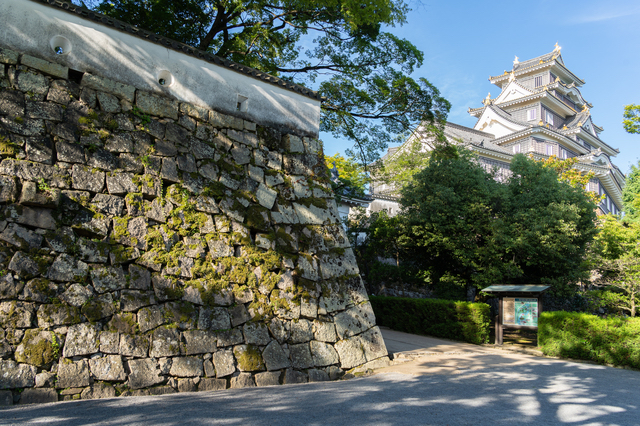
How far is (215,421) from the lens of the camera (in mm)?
4035

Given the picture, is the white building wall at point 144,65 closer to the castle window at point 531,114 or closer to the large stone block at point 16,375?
the large stone block at point 16,375

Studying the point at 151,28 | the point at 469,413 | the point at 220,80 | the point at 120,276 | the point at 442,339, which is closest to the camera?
the point at 469,413

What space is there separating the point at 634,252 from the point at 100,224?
15.7 metres

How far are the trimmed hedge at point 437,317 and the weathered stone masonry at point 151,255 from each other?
495 centimetres

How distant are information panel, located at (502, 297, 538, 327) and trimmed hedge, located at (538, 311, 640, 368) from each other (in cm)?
24

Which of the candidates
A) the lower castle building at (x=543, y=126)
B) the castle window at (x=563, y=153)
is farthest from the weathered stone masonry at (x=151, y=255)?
the castle window at (x=563, y=153)

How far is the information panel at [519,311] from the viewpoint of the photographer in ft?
32.2

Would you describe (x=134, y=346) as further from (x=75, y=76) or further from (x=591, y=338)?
(x=591, y=338)

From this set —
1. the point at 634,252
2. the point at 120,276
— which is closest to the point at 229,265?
the point at 120,276

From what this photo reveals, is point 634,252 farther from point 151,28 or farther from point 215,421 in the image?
point 151,28

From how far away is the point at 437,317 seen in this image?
12008 mm

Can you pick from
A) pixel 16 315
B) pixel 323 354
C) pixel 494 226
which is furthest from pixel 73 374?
pixel 494 226

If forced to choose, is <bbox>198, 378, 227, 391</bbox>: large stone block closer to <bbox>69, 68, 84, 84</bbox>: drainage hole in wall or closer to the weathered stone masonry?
the weathered stone masonry

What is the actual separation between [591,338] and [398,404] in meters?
6.32
